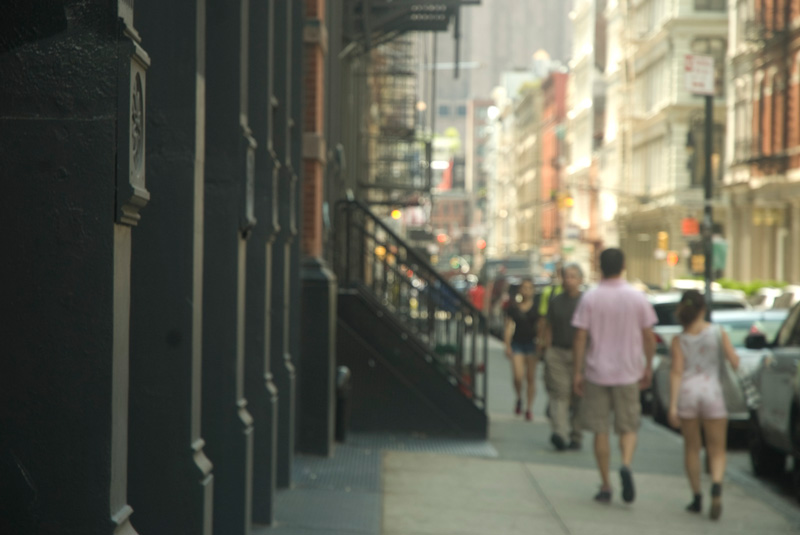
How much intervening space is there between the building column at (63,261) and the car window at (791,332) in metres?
9.27

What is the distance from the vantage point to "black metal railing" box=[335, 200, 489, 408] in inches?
552

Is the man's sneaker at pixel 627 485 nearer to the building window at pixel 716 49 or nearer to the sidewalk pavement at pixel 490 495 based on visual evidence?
the sidewalk pavement at pixel 490 495

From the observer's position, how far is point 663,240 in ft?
208

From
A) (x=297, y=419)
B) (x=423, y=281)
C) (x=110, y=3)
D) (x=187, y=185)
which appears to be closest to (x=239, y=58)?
(x=187, y=185)

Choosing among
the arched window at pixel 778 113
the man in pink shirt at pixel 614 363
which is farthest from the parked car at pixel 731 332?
the arched window at pixel 778 113

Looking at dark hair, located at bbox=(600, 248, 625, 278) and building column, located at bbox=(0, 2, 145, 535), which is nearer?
building column, located at bbox=(0, 2, 145, 535)

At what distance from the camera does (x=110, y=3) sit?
12.0ft

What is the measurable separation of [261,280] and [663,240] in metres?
56.6

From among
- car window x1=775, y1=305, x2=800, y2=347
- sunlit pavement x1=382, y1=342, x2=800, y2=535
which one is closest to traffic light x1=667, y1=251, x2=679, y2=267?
sunlit pavement x1=382, y1=342, x2=800, y2=535

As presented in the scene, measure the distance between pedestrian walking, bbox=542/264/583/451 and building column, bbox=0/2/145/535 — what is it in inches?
402

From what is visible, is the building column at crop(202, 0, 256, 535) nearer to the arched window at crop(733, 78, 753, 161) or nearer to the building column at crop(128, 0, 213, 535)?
the building column at crop(128, 0, 213, 535)

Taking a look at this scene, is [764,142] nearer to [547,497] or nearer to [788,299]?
[788,299]

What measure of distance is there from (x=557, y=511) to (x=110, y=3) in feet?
22.9

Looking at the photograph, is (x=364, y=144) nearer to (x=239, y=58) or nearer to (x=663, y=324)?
(x=663, y=324)
